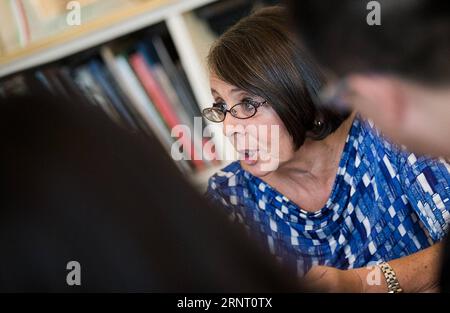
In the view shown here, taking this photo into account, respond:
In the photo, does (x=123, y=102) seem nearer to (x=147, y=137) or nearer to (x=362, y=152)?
(x=362, y=152)

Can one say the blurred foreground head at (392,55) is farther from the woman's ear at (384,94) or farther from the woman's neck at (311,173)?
the woman's neck at (311,173)

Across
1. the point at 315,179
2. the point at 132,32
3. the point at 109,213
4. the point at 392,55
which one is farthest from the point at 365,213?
the point at 109,213

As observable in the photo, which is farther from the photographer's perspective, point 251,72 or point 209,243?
point 251,72

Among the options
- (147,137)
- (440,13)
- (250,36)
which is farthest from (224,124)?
(147,137)

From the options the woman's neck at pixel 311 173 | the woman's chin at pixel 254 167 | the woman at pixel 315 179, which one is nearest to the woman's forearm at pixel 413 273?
the woman at pixel 315 179

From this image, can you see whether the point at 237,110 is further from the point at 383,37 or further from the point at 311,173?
the point at 383,37

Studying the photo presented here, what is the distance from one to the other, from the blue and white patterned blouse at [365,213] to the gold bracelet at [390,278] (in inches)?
0.7

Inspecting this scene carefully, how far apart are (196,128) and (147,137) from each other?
82cm

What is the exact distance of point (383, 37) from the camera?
851mm

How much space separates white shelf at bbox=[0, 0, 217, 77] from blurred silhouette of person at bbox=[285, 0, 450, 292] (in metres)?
0.59

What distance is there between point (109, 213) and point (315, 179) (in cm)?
85

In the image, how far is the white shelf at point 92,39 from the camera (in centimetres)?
140

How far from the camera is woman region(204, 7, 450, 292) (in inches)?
49.0

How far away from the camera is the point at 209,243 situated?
492mm
